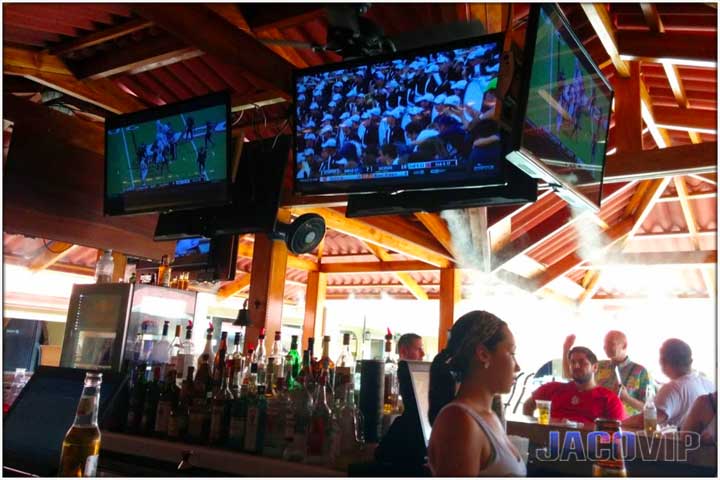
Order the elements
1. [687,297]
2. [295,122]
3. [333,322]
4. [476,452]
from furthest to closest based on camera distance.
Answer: [333,322] → [687,297] → [295,122] → [476,452]

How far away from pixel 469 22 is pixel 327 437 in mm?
1610

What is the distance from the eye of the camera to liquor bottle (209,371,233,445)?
216cm

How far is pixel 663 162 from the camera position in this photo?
395 cm

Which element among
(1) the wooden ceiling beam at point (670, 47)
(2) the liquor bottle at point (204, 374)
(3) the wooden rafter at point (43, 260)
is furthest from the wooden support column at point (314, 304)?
(2) the liquor bottle at point (204, 374)

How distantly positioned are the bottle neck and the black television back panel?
4.73 ft

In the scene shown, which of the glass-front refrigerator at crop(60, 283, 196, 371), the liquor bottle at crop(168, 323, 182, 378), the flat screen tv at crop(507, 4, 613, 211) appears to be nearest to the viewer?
the flat screen tv at crop(507, 4, 613, 211)

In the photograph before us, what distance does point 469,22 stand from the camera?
7.18ft

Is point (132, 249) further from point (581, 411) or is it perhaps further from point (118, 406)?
point (581, 411)

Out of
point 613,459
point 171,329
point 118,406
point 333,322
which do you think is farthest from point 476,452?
point 333,322

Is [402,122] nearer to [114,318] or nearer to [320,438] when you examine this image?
[320,438]

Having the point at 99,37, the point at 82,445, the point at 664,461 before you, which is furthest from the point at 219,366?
the point at 99,37

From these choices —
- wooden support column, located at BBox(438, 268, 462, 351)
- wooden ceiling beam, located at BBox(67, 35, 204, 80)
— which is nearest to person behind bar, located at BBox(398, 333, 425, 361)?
wooden ceiling beam, located at BBox(67, 35, 204, 80)

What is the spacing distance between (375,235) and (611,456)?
15.8ft

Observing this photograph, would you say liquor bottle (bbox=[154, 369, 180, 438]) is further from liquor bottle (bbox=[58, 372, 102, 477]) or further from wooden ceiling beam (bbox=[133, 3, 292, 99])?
wooden ceiling beam (bbox=[133, 3, 292, 99])
